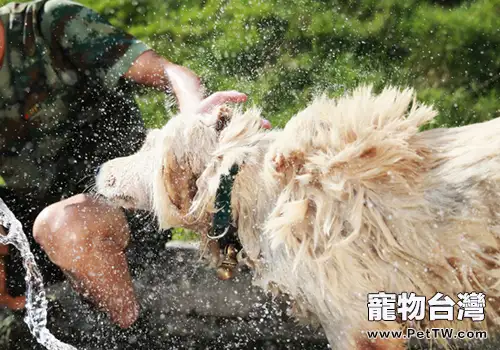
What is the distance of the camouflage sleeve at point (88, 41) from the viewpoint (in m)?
3.05

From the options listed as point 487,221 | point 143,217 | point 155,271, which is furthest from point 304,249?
point 155,271

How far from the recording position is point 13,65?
304 centimetres

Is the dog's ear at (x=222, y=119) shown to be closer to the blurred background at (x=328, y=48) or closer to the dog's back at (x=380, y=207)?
the dog's back at (x=380, y=207)

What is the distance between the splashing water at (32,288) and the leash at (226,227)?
3.12ft

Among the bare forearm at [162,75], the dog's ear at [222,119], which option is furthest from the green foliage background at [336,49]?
the dog's ear at [222,119]

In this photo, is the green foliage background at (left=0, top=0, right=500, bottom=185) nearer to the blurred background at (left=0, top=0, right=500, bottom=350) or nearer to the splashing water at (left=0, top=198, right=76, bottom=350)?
the blurred background at (left=0, top=0, right=500, bottom=350)

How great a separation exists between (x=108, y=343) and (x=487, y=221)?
1.72 meters

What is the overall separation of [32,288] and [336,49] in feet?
7.56

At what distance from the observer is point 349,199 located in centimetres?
232

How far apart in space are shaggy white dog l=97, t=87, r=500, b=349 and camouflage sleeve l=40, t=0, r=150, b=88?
26.5 inches

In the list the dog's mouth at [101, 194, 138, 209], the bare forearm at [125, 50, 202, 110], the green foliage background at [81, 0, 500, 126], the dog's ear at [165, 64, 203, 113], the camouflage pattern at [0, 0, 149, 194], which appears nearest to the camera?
the dog's mouth at [101, 194, 138, 209]

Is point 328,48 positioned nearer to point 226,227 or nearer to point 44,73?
point 44,73

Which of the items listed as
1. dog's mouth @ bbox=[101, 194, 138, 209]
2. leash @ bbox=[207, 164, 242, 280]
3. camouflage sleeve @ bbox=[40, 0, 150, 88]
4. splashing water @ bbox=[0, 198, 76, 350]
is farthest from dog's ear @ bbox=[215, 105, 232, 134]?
splashing water @ bbox=[0, 198, 76, 350]

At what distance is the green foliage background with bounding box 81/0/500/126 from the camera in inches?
164
